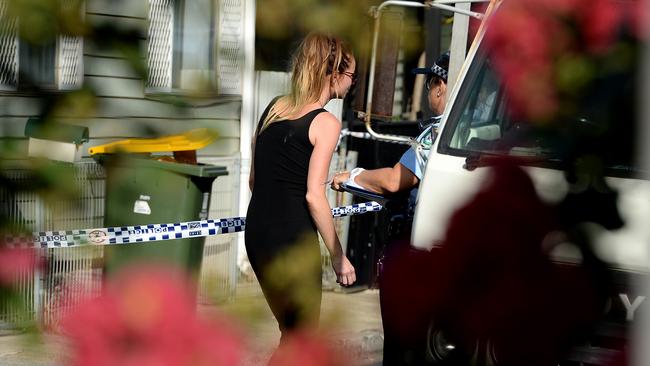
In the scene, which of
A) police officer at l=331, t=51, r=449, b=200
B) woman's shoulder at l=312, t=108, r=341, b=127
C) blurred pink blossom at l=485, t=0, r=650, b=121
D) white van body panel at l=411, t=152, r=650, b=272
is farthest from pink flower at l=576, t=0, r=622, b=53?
police officer at l=331, t=51, r=449, b=200

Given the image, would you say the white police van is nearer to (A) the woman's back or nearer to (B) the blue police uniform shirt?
(A) the woman's back

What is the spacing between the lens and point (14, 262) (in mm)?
1290

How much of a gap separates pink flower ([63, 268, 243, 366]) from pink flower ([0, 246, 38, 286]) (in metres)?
0.16

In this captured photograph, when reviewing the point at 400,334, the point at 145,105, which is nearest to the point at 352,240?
the point at 400,334

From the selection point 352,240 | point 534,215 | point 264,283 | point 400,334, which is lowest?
point 352,240

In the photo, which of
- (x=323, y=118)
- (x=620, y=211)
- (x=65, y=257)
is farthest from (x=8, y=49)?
(x=323, y=118)

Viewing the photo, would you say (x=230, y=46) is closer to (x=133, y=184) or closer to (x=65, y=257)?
(x=133, y=184)

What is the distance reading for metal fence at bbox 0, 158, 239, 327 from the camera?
119 cm

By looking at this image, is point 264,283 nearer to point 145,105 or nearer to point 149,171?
point 149,171

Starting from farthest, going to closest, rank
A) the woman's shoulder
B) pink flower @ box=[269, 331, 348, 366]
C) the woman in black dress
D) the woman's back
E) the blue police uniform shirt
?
the blue police uniform shirt < the woman's back < the woman's shoulder < the woman in black dress < pink flower @ box=[269, 331, 348, 366]

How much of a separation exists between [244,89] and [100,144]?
16 cm

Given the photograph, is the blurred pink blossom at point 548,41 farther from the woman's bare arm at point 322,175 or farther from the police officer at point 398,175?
the police officer at point 398,175

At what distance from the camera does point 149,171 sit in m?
1.32

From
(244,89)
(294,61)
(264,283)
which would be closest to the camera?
(244,89)
